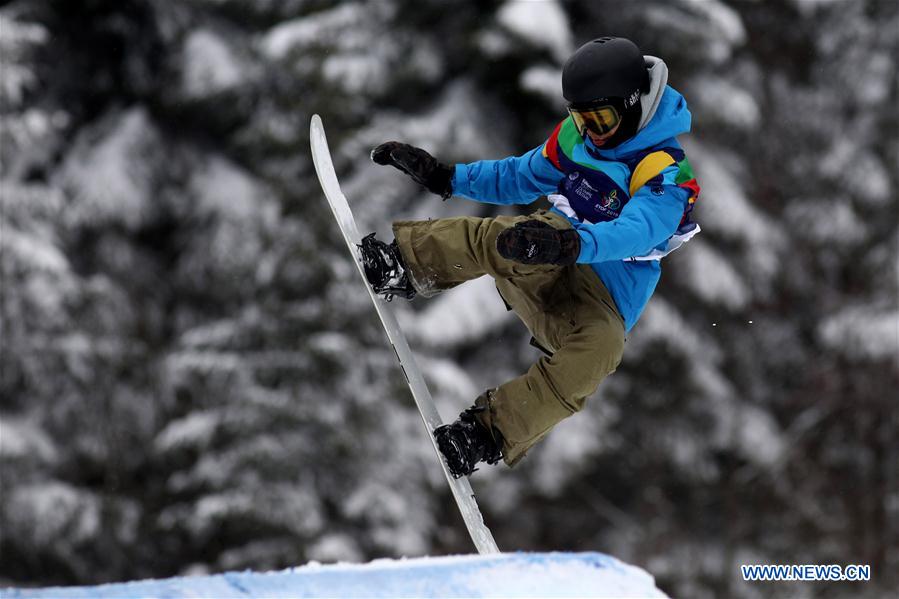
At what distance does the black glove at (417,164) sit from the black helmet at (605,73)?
27.8 inches

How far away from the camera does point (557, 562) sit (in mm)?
4535

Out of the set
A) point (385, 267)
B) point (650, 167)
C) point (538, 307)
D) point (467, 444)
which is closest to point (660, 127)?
point (650, 167)

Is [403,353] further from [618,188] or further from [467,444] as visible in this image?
[618,188]

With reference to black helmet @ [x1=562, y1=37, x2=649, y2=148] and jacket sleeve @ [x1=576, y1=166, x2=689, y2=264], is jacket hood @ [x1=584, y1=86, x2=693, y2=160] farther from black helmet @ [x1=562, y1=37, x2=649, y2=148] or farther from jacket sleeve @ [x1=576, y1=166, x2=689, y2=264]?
jacket sleeve @ [x1=576, y1=166, x2=689, y2=264]

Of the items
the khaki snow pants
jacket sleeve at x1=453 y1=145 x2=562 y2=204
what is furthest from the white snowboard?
jacket sleeve at x1=453 y1=145 x2=562 y2=204

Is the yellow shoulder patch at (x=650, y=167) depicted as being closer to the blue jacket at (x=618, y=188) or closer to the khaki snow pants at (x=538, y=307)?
the blue jacket at (x=618, y=188)

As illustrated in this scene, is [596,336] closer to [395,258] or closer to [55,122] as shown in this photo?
[395,258]

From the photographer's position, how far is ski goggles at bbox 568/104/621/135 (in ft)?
12.7

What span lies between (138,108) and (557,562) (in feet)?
34.9

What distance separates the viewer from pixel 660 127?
395 centimetres

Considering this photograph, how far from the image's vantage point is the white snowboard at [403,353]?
457 cm

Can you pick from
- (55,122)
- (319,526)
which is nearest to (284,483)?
(319,526)

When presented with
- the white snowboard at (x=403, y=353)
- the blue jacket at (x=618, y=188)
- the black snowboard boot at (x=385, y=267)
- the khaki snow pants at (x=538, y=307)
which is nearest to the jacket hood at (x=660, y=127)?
the blue jacket at (x=618, y=188)

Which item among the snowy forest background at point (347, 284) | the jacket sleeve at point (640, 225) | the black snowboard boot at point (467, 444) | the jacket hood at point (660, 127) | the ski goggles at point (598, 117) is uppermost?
the snowy forest background at point (347, 284)
